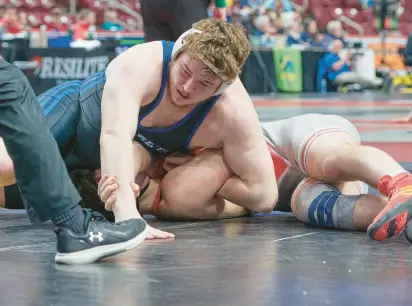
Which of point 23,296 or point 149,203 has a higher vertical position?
point 23,296

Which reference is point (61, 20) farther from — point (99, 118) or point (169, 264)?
point (169, 264)

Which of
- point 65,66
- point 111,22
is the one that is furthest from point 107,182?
point 111,22

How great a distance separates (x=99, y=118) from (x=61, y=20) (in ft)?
39.9

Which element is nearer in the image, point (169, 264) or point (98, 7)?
point (169, 264)

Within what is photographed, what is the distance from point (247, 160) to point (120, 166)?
0.62 m

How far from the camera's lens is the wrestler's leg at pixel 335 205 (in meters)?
2.92

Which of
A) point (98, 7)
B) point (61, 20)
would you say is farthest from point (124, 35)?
point (98, 7)

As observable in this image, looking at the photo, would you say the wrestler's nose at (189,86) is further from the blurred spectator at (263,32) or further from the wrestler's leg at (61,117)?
the blurred spectator at (263,32)

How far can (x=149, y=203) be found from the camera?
→ 3287 mm

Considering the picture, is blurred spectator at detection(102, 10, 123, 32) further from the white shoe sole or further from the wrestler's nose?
the white shoe sole

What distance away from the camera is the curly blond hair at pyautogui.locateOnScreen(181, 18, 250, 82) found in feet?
8.77

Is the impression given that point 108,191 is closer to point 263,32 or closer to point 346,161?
point 346,161


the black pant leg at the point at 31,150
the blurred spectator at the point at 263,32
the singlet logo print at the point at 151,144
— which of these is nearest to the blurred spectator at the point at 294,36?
the blurred spectator at the point at 263,32

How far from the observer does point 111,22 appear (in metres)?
14.7
